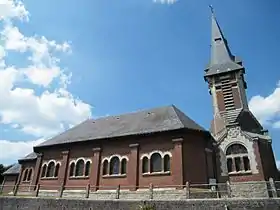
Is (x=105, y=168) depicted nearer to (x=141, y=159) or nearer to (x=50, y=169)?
(x=141, y=159)

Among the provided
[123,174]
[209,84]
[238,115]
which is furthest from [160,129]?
[209,84]

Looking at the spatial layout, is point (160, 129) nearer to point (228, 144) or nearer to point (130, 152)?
point (130, 152)

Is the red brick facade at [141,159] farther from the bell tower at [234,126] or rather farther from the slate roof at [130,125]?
the bell tower at [234,126]

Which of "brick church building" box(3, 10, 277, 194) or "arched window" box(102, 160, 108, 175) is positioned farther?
"arched window" box(102, 160, 108, 175)

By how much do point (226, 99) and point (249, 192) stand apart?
39.2 ft

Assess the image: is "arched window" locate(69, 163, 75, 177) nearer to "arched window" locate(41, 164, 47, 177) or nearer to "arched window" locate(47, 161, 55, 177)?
"arched window" locate(47, 161, 55, 177)

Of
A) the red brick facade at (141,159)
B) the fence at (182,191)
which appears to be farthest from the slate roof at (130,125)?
the fence at (182,191)

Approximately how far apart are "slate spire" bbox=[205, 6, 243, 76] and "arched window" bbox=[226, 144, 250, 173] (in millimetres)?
10526

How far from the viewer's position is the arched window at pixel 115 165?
22.1m

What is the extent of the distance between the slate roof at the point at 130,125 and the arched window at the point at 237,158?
368 centimetres

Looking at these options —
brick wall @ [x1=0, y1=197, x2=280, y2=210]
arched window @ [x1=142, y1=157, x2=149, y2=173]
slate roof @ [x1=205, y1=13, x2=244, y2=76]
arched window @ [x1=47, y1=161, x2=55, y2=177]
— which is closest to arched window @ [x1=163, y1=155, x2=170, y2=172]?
arched window @ [x1=142, y1=157, x2=149, y2=173]

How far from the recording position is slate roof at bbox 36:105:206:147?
2179 cm

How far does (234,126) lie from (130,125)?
10263 millimetres

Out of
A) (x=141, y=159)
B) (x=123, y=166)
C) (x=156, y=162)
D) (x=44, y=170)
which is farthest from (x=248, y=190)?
(x=44, y=170)
